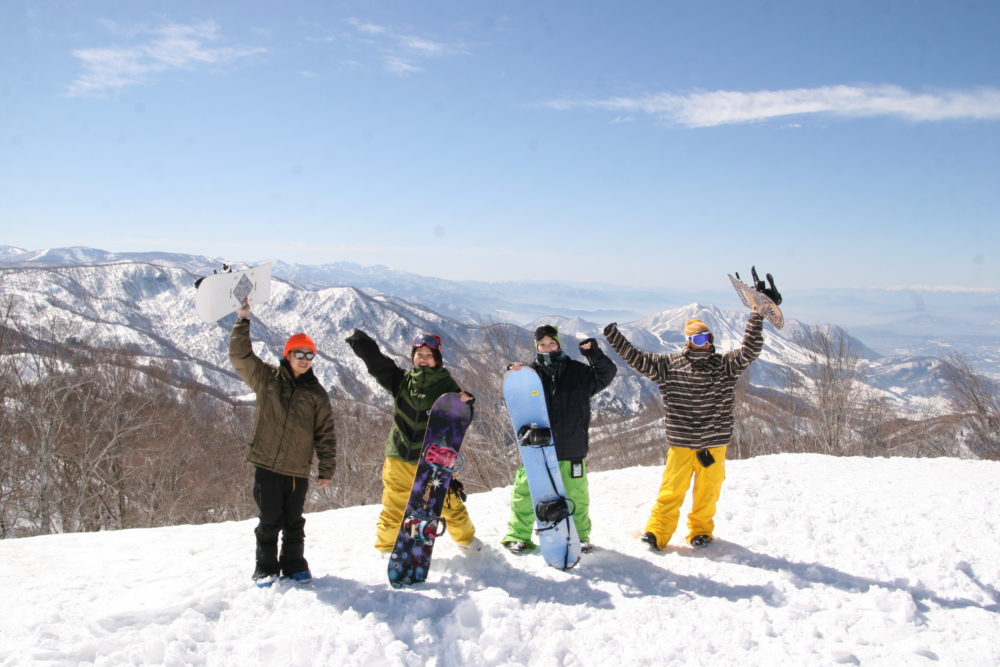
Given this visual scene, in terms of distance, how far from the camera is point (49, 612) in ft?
13.3

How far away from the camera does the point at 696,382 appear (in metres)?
5.80

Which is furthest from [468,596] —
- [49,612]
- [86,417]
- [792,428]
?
[792,428]

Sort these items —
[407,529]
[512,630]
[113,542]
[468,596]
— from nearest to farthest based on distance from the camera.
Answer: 1. [512,630]
2. [468,596]
3. [407,529]
4. [113,542]

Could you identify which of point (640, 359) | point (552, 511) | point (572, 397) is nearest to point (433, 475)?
point (552, 511)

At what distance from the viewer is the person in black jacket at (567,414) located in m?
5.56

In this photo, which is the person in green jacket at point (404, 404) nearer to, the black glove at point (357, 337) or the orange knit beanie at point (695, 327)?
the black glove at point (357, 337)

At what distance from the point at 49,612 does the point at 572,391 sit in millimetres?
4655

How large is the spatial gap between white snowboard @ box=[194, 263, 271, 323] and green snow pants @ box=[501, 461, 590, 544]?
3251mm

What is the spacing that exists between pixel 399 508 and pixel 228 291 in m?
2.70

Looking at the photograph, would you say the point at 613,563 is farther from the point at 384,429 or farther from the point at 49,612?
the point at 384,429

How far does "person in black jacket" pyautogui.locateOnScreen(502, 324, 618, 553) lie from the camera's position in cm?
556

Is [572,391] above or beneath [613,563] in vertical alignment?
above

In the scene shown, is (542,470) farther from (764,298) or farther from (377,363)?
(764,298)

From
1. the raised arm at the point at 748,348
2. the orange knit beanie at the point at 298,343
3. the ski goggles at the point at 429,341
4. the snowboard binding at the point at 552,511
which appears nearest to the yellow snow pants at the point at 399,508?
the snowboard binding at the point at 552,511
